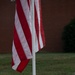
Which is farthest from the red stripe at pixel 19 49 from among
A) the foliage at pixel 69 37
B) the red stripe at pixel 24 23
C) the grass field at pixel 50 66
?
the foliage at pixel 69 37

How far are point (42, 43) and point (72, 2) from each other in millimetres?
11958

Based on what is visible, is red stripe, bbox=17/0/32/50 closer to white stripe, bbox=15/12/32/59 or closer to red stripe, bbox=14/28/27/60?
white stripe, bbox=15/12/32/59

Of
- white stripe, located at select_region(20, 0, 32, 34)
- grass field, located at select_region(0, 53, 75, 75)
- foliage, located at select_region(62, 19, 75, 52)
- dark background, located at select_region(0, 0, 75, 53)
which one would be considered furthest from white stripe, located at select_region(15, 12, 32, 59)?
dark background, located at select_region(0, 0, 75, 53)

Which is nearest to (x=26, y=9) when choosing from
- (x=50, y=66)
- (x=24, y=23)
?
(x=24, y=23)

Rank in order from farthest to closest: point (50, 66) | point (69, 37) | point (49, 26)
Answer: point (49, 26), point (69, 37), point (50, 66)

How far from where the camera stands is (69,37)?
17.6 metres

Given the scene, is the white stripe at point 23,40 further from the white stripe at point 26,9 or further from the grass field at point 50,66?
the grass field at point 50,66

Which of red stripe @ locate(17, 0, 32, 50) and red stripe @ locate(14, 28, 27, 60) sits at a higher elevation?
red stripe @ locate(17, 0, 32, 50)

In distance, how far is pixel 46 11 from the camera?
18.5m

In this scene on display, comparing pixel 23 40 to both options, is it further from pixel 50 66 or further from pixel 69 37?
pixel 69 37

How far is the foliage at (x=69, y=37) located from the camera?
57.7 ft

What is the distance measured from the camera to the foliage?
17.6 m

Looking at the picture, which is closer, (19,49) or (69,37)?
(19,49)

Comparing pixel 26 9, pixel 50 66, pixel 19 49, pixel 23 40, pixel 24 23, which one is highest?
pixel 26 9
